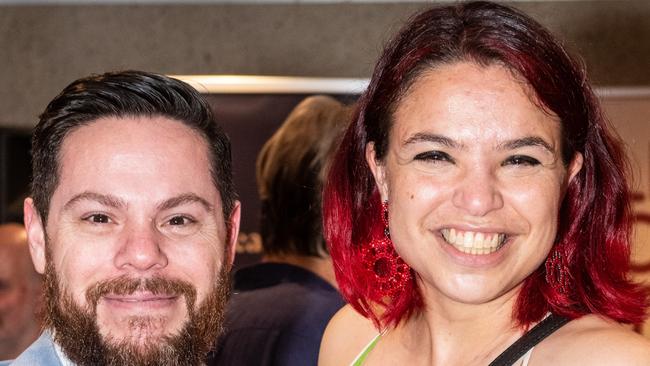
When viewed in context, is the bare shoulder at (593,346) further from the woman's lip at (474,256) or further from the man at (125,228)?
the man at (125,228)

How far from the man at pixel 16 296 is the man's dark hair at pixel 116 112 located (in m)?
2.16

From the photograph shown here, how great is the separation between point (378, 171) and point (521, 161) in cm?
35

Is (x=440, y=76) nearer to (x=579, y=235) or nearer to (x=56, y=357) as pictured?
(x=579, y=235)

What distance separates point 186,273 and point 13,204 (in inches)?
109

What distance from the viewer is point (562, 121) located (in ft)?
6.37

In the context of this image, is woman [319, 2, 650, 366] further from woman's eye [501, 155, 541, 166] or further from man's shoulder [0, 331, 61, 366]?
man's shoulder [0, 331, 61, 366]

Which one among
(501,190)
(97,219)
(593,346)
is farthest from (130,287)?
(593,346)

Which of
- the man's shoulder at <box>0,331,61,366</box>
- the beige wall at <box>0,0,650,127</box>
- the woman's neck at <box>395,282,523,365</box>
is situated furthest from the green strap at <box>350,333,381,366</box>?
the beige wall at <box>0,0,650,127</box>

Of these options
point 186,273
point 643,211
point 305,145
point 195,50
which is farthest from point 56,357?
point 195,50

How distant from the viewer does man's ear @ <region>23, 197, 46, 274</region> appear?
2016mm

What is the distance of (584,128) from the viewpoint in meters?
2.00

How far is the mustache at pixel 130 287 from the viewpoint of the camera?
1.88m

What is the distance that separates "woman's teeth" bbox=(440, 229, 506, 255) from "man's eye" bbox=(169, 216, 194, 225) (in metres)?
0.49

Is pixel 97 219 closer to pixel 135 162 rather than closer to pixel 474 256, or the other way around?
pixel 135 162
